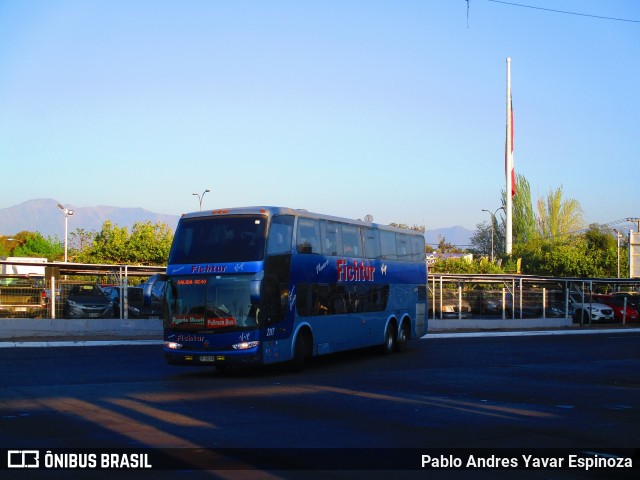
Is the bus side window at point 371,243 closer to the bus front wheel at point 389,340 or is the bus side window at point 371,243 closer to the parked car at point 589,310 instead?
the bus front wheel at point 389,340

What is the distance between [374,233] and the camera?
25.5 metres

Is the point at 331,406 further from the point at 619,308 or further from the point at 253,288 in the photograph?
the point at 619,308

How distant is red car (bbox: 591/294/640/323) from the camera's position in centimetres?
5028

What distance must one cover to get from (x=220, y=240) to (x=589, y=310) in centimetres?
3382

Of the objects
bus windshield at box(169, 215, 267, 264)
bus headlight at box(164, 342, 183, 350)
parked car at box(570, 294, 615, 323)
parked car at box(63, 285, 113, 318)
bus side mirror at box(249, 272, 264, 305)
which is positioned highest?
bus windshield at box(169, 215, 267, 264)

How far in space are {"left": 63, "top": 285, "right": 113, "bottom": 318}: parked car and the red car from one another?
29118 millimetres

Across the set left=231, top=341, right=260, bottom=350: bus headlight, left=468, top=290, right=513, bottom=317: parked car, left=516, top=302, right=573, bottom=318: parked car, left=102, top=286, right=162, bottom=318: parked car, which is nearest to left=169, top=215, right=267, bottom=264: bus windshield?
left=231, top=341, right=260, bottom=350: bus headlight

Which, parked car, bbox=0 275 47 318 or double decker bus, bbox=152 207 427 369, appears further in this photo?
parked car, bbox=0 275 47 318

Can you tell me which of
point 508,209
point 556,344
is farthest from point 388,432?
point 508,209

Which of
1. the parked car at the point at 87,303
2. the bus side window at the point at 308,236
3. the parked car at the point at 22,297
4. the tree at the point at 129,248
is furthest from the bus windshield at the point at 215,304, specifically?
the tree at the point at 129,248

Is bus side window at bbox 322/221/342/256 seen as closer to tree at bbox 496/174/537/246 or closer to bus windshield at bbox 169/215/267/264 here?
bus windshield at bbox 169/215/267/264

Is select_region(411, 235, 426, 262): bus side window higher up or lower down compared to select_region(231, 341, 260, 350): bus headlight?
higher up

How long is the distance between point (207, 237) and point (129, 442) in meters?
9.52

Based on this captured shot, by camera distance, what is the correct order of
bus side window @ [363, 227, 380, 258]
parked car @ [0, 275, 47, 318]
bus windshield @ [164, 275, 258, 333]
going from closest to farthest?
bus windshield @ [164, 275, 258, 333] < bus side window @ [363, 227, 380, 258] < parked car @ [0, 275, 47, 318]
